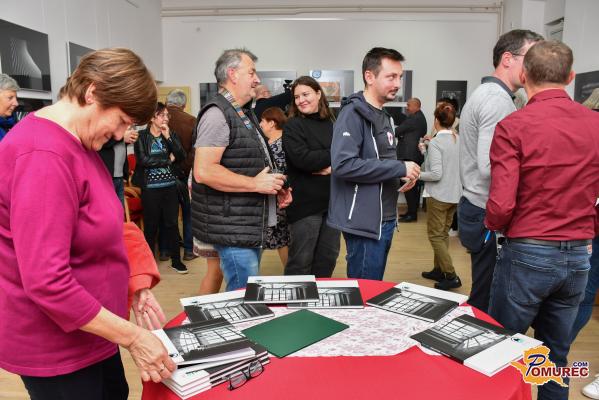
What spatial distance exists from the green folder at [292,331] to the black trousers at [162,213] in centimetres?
328

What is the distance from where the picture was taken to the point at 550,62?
167 cm

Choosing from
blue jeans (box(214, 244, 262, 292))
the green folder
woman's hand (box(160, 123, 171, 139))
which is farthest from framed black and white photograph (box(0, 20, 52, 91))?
the green folder

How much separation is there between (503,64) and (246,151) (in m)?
1.32

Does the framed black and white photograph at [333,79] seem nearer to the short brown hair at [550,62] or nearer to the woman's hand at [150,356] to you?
the short brown hair at [550,62]

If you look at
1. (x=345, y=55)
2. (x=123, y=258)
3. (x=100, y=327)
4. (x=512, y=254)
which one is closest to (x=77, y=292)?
(x=100, y=327)

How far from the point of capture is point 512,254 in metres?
1.75

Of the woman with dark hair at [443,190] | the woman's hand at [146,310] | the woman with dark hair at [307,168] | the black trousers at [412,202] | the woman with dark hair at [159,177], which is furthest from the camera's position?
the black trousers at [412,202]

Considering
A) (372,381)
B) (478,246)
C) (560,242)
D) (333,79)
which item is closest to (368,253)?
(478,246)

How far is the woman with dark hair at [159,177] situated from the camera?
4324 mm

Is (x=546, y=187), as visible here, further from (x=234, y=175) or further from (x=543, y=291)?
(x=234, y=175)

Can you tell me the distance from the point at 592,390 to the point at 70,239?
2450mm

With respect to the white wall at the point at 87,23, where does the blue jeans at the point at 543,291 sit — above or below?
below

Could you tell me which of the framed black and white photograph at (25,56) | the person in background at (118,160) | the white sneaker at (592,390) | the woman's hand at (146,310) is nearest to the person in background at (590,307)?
the white sneaker at (592,390)

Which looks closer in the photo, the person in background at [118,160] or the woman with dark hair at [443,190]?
the person in background at [118,160]
